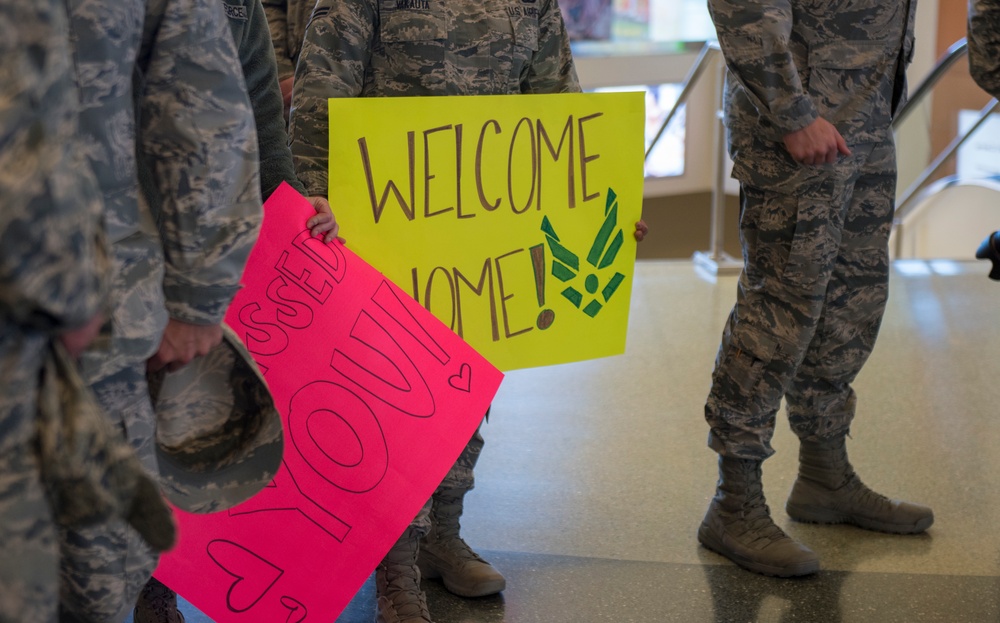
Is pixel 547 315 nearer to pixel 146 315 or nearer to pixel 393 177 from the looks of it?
pixel 393 177

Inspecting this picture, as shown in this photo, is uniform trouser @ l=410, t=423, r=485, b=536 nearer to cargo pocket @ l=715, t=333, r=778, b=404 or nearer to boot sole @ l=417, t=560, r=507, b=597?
boot sole @ l=417, t=560, r=507, b=597

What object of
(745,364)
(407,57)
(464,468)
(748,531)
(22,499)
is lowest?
(748,531)

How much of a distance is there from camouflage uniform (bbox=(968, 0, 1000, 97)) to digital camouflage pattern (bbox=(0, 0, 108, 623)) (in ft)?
5.74

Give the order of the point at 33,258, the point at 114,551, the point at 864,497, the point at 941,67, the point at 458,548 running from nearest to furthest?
1. the point at 33,258
2. the point at 114,551
3. the point at 458,548
4. the point at 864,497
5. the point at 941,67

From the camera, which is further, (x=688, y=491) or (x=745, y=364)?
(x=688, y=491)

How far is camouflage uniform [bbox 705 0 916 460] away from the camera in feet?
6.06

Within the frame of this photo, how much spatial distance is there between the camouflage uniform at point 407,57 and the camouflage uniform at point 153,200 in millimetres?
626

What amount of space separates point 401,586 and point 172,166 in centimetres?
97

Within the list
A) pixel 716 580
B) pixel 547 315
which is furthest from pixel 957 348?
pixel 547 315

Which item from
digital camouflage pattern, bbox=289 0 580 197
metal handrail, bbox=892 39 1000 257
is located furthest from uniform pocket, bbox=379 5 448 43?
metal handrail, bbox=892 39 1000 257

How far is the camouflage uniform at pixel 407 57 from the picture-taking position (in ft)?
5.66

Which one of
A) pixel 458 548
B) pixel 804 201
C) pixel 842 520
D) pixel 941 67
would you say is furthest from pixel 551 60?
pixel 941 67

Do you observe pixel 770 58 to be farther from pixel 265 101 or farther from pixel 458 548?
pixel 458 548

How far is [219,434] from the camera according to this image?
3.89 ft
